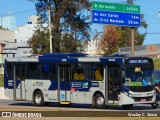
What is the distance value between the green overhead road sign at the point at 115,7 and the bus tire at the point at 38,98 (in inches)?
388

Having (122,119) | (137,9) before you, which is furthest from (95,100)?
(137,9)

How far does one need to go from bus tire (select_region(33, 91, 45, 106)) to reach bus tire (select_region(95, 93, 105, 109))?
446cm

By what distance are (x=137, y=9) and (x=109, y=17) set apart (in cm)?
228

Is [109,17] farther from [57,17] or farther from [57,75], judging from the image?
[57,17]

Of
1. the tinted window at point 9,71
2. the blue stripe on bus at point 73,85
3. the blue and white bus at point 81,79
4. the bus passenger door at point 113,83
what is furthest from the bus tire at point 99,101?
the tinted window at point 9,71

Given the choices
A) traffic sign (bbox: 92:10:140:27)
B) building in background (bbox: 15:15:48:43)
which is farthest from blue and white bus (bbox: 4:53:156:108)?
building in background (bbox: 15:15:48:43)

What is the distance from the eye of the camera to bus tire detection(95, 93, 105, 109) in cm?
2739

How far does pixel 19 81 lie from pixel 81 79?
499 centimetres

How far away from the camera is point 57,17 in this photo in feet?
186

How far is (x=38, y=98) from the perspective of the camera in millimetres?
31109

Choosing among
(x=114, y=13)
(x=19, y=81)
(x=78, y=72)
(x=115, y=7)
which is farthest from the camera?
(x=114, y=13)

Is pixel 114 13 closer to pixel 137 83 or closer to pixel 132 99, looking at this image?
pixel 137 83

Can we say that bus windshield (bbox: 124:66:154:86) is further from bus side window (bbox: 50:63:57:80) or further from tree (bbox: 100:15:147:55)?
tree (bbox: 100:15:147:55)

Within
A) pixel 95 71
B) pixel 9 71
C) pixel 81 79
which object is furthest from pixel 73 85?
pixel 9 71
